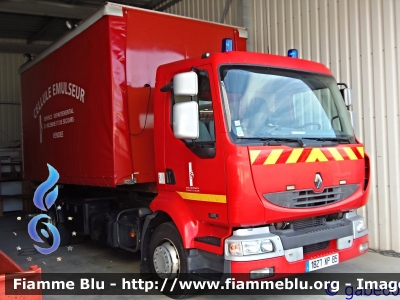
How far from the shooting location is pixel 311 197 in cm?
376

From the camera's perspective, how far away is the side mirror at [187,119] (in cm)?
352

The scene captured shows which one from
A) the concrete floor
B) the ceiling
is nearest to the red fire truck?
the concrete floor

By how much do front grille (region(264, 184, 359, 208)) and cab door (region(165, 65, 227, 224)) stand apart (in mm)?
461

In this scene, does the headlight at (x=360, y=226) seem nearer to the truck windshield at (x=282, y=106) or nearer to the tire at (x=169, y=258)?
the truck windshield at (x=282, y=106)

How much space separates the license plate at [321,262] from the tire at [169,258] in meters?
1.13

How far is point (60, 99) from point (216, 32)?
103 inches

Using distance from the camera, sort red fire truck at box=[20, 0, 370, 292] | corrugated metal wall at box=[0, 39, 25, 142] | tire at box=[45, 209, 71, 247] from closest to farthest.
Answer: red fire truck at box=[20, 0, 370, 292], tire at box=[45, 209, 71, 247], corrugated metal wall at box=[0, 39, 25, 142]

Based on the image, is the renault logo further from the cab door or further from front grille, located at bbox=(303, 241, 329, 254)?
the cab door

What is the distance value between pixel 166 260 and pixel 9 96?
43.6 feet

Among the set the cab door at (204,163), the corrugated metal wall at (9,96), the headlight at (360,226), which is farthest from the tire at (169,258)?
the corrugated metal wall at (9,96)

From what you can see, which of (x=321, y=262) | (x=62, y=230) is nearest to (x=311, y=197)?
(x=321, y=262)

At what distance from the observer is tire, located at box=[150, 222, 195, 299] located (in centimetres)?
397

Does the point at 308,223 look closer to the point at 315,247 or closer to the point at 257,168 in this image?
the point at 315,247

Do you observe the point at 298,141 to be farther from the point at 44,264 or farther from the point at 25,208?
the point at 25,208
